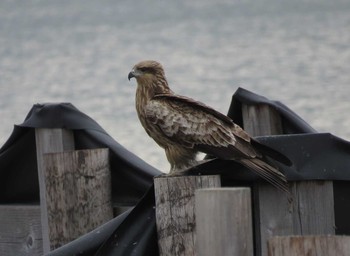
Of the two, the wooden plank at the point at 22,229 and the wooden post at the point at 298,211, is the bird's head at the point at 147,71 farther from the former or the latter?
the wooden post at the point at 298,211


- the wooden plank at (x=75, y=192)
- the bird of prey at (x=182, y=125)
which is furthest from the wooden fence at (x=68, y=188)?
the bird of prey at (x=182, y=125)

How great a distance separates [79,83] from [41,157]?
1066 inches

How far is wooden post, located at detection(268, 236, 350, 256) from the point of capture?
15.3 feet

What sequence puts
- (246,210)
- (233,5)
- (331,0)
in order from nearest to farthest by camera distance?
(246,210)
(331,0)
(233,5)

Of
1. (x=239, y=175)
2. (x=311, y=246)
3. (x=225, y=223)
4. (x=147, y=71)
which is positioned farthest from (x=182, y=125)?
(x=311, y=246)

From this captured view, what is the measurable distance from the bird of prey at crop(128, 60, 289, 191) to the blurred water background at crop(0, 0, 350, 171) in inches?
395

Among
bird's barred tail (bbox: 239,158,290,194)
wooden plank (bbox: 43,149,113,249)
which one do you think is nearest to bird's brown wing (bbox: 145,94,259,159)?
bird's barred tail (bbox: 239,158,290,194)

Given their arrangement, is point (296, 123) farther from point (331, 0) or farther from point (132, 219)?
point (331, 0)

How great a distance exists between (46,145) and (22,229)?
0.56 m

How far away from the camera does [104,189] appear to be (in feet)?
24.8

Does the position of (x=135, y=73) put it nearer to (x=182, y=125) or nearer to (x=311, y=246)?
(x=182, y=125)

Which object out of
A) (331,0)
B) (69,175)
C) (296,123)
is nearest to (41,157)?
(69,175)

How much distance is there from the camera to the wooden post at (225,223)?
16.8 feet

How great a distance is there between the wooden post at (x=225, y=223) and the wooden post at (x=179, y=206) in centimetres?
94
